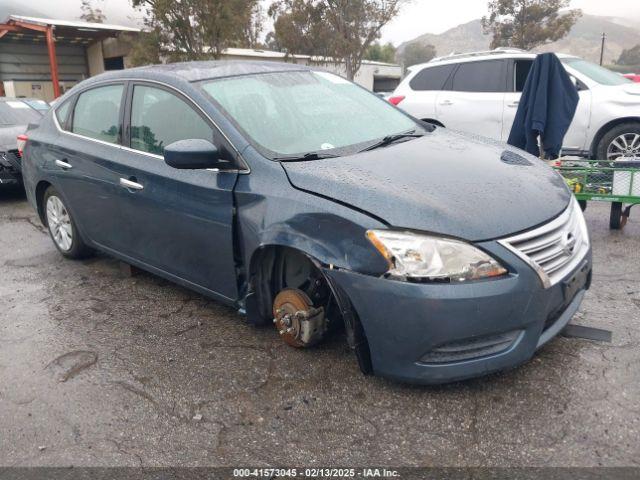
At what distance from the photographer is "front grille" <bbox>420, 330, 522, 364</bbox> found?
8.51 feet

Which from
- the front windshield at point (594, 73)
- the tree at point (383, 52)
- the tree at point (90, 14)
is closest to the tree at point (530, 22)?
the tree at point (383, 52)

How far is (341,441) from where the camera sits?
256cm

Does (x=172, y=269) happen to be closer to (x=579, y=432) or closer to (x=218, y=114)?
(x=218, y=114)

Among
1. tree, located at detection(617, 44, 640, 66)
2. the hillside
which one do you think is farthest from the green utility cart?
the hillside

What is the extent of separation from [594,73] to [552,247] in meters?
6.25

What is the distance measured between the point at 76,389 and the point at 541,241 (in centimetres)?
253

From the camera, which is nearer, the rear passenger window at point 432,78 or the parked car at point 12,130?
the parked car at point 12,130

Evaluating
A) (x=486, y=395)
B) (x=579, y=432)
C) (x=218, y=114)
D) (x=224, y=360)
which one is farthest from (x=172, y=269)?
(x=579, y=432)

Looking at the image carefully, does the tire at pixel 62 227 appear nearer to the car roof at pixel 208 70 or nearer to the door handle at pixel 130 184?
the door handle at pixel 130 184

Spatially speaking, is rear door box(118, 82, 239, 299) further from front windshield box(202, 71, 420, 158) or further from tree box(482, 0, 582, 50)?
tree box(482, 0, 582, 50)

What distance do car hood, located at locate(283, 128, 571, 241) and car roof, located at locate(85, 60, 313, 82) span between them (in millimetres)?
1070

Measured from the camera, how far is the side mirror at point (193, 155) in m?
3.13

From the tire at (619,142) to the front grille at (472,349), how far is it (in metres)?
5.72

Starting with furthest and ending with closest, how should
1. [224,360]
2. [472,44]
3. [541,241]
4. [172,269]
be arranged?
[472,44] < [172,269] < [224,360] < [541,241]
